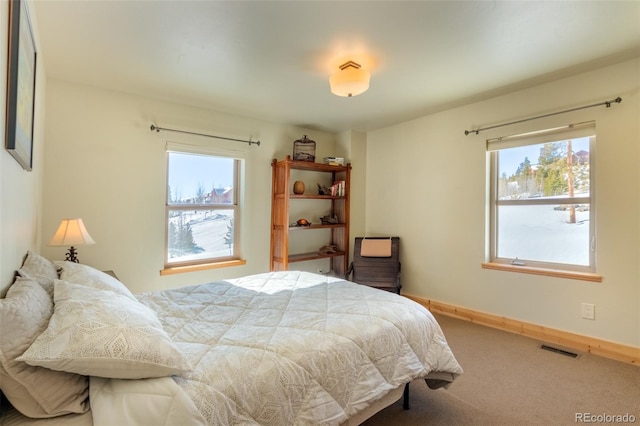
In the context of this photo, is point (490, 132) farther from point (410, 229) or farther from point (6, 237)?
point (6, 237)

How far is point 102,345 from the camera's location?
0.90 meters

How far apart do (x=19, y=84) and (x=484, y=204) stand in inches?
145

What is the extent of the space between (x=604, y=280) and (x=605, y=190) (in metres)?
0.75

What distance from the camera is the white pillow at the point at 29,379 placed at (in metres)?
0.82

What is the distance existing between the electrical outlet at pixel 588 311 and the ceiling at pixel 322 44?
201 cm

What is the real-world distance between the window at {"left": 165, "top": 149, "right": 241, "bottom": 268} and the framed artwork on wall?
5.77 feet

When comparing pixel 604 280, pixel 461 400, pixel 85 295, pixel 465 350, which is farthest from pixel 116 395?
pixel 604 280

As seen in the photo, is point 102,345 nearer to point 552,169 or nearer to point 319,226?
point 319,226

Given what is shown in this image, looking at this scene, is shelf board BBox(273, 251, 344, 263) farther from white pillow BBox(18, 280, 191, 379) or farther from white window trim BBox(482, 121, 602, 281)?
white pillow BBox(18, 280, 191, 379)

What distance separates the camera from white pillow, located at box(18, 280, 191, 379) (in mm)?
854

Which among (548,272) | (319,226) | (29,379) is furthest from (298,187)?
(29,379)

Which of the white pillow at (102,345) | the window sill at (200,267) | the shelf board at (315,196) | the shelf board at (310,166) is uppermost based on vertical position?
the shelf board at (310,166)

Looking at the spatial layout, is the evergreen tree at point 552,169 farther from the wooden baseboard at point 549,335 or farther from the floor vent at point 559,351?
the floor vent at point 559,351

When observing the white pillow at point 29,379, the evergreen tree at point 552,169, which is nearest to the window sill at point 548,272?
the evergreen tree at point 552,169
